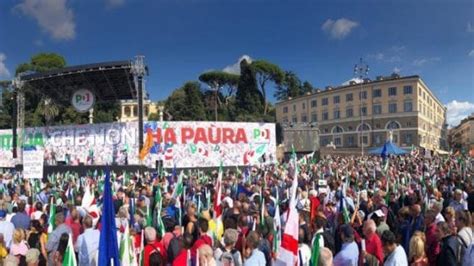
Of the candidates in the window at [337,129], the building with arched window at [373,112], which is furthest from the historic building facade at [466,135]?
the window at [337,129]

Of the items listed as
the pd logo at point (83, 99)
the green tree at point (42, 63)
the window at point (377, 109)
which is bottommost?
the pd logo at point (83, 99)

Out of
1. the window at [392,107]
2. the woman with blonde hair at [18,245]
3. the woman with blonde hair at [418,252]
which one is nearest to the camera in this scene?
the woman with blonde hair at [418,252]

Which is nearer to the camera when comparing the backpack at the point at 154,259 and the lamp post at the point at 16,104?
the backpack at the point at 154,259

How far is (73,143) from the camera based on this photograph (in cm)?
3328

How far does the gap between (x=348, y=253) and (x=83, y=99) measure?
31.7m

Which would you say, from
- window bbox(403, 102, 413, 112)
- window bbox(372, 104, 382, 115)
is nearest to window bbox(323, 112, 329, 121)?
window bbox(372, 104, 382, 115)

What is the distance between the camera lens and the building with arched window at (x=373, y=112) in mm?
79750

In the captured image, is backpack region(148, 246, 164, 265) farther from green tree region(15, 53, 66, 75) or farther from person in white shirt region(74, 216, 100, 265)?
green tree region(15, 53, 66, 75)

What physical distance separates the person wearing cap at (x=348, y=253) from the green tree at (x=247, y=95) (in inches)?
2742

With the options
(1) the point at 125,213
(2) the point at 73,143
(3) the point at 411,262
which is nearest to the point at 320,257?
(3) the point at 411,262

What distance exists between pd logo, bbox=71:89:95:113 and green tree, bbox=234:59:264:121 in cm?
4299

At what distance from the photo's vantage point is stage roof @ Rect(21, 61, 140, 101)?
96.2 ft

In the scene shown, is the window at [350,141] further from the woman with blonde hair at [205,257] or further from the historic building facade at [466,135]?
the woman with blonde hair at [205,257]

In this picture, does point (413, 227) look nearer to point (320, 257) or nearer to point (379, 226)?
point (379, 226)
